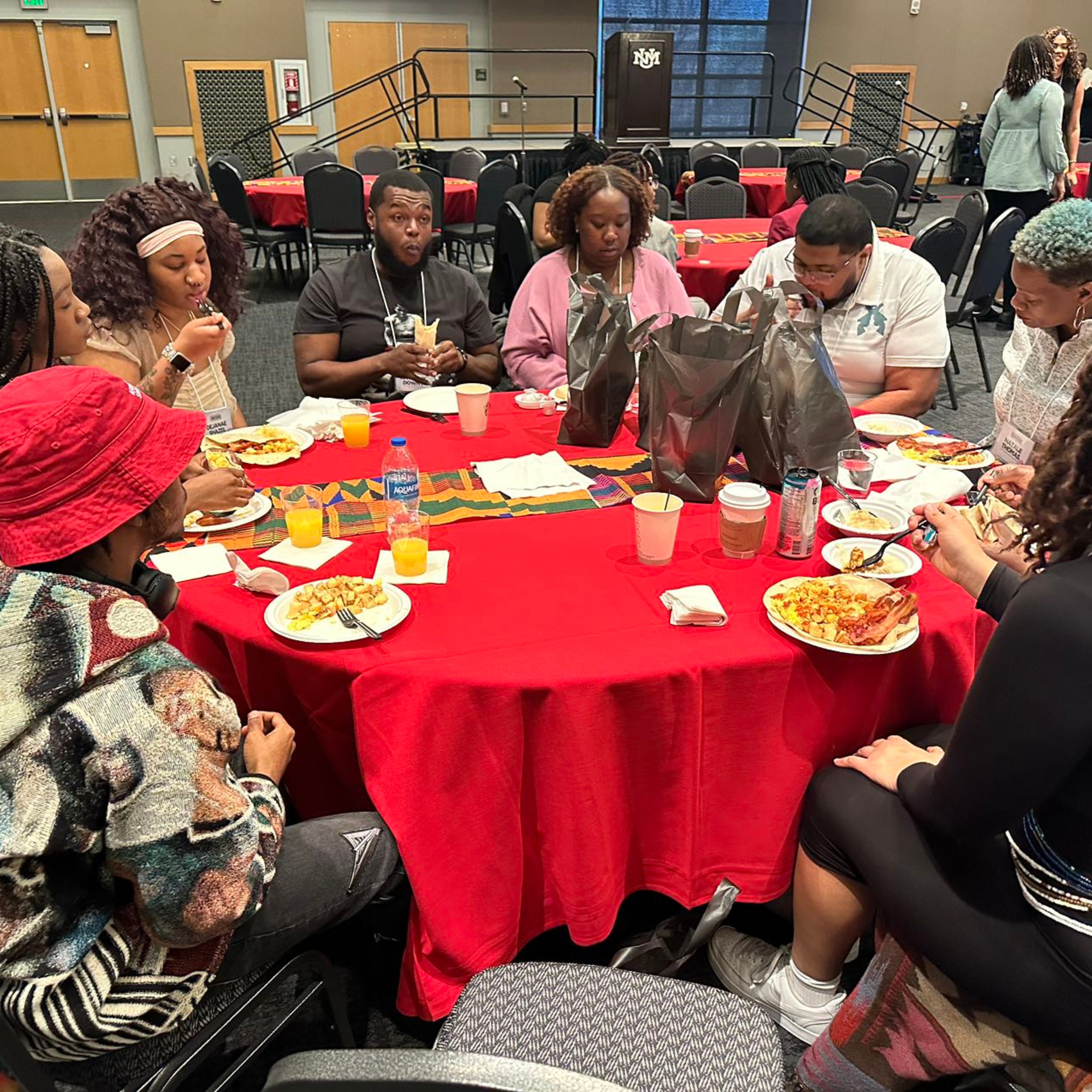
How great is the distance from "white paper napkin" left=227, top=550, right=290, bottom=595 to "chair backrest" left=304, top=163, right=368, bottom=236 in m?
6.10

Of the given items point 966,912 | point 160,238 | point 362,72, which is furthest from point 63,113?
point 966,912

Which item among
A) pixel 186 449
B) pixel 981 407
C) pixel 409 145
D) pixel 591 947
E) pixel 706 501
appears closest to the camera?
pixel 186 449

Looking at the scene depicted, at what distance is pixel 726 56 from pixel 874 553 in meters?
16.1

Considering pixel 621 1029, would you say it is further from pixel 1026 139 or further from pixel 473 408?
pixel 1026 139

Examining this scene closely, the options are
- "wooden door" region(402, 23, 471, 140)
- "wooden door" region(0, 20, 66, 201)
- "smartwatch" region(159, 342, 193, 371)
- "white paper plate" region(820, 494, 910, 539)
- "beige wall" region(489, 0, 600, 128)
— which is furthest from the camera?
"beige wall" region(489, 0, 600, 128)

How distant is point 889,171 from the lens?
8.69 meters

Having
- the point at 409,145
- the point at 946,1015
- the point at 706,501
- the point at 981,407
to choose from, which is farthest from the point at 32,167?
the point at 946,1015

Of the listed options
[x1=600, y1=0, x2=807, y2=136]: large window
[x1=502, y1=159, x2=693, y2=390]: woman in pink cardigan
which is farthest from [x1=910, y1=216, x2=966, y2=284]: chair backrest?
[x1=600, y1=0, x2=807, y2=136]: large window

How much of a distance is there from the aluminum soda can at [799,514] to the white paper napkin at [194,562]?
112 centimetres

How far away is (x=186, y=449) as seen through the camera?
3.99 feet

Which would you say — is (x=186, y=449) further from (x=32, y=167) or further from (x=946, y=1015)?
(x=32, y=167)

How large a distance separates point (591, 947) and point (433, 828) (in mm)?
647

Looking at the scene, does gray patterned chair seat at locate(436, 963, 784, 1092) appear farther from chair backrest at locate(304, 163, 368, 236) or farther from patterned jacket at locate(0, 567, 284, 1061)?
chair backrest at locate(304, 163, 368, 236)

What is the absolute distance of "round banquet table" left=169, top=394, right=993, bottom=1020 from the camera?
1.41 meters
